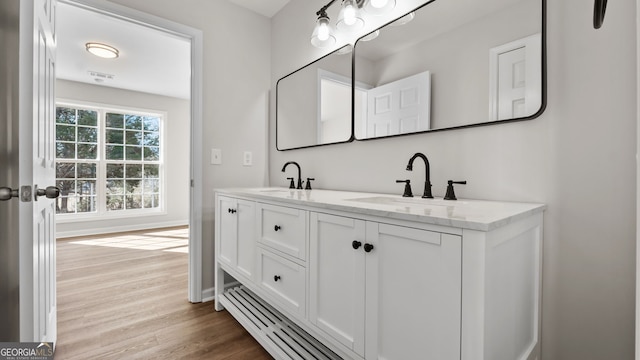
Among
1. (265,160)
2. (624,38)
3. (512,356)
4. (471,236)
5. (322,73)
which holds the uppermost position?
(322,73)

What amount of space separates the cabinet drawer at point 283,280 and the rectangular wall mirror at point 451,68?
864 mm

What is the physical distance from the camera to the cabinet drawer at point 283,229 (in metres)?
1.31

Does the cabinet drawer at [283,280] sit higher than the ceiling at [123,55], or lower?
lower

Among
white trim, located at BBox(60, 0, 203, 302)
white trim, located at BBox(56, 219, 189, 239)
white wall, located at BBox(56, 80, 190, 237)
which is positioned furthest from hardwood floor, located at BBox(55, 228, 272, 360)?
white wall, located at BBox(56, 80, 190, 237)

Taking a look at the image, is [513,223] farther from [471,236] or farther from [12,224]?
[12,224]

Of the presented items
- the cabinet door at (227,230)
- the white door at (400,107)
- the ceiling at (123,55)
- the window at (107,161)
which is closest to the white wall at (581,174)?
the white door at (400,107)

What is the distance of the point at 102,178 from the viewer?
186 inches

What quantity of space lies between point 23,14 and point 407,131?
4.92ft

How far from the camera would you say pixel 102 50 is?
125 inches

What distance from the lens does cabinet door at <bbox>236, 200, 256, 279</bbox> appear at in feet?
5.46

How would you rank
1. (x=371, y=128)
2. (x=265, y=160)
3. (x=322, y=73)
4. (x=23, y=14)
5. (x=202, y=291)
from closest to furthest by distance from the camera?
(x=23, y=14) → (x=371, y=128) → (x=322, y=73) → (x=202, y=291) → (x=265, y=160)

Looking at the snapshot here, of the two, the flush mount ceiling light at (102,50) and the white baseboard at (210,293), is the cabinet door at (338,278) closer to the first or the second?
the white baseboard at (210,293)

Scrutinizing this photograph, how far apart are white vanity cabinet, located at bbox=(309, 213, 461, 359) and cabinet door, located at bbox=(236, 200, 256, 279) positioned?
1.73ft

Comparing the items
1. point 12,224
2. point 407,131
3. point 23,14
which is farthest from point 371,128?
point 12,224
